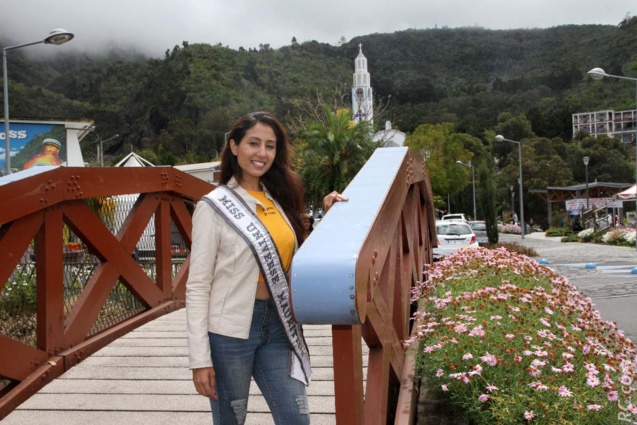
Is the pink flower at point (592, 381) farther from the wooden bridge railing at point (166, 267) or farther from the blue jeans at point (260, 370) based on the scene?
the blue jeans at point (260, 370)

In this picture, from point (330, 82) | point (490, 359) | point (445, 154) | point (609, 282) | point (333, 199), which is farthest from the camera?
point (330, 82)

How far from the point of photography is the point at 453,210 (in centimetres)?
8244

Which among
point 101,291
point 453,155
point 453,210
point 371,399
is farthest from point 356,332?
point 453,210

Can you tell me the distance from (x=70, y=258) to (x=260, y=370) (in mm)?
2983

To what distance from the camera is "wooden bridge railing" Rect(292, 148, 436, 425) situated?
2.03 metres

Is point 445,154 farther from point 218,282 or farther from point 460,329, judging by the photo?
point 218,282

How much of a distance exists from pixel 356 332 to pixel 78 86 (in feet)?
425

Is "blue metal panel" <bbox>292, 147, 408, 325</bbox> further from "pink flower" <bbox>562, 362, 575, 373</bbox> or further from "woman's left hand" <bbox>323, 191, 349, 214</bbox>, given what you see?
"pink flower" <bbox>562, 362, 575, 373</bbox>

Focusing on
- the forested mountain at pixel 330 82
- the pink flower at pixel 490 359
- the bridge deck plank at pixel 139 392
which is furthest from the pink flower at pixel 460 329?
the forested mountain at pixel 330 82

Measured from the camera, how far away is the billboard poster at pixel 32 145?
31.8 metres

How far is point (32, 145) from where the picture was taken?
32.2 meters

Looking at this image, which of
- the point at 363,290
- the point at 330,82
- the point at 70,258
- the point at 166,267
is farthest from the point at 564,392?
the point at 330,82

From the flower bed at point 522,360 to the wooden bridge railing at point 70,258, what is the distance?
2216 mm

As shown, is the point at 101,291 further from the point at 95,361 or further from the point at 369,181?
the point at 369,181
